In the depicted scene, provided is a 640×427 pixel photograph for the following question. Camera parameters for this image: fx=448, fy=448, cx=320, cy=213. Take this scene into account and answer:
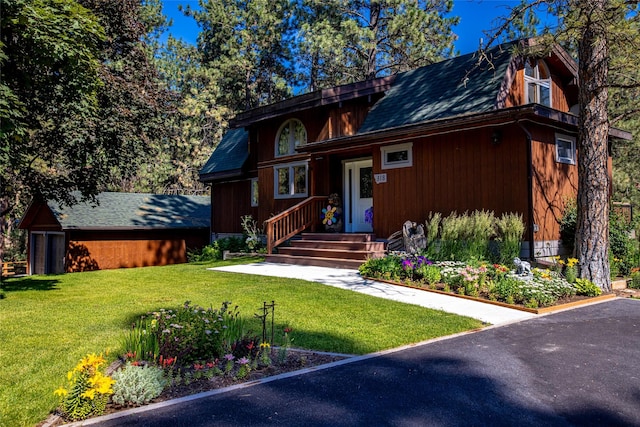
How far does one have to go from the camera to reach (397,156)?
11805 millimetres

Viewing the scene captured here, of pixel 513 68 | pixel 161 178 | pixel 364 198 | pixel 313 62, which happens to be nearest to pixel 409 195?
pixel 364 198

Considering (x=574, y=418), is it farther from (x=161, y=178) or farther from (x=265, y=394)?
(x=161, y=178)

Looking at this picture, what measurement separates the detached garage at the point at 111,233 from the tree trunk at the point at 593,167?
Answer: 16951mm

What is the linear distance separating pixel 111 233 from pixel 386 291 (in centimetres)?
1517

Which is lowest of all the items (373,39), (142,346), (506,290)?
(142,346)

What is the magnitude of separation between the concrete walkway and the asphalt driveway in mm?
1318

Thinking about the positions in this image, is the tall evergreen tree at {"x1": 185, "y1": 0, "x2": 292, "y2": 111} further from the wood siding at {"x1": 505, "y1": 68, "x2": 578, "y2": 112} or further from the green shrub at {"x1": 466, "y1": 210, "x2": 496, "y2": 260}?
the green shrub at {"x1": 466, "y1": 210, "x2": 496, "y2": 260}

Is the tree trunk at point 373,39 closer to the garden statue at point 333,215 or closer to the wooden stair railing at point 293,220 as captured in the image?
the garden statue at point 333,215

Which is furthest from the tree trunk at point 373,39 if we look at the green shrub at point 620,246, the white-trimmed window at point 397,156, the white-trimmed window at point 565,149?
the green shrub at point 620,246

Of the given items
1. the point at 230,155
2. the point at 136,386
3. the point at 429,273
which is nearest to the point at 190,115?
the point at 230,155

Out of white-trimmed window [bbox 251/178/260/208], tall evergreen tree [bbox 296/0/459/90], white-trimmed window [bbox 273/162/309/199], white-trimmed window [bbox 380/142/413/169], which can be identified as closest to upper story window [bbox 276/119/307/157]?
white-trimmed window [bbox 273/162/309/199]

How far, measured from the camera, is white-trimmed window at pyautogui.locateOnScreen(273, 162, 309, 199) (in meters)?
15.0

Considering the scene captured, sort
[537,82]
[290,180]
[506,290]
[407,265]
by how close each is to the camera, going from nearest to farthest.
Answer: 1. [506,290]
2. [407,265]
3. [537,82]
4. [290,180]

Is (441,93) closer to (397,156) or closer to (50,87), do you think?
(397,156)
